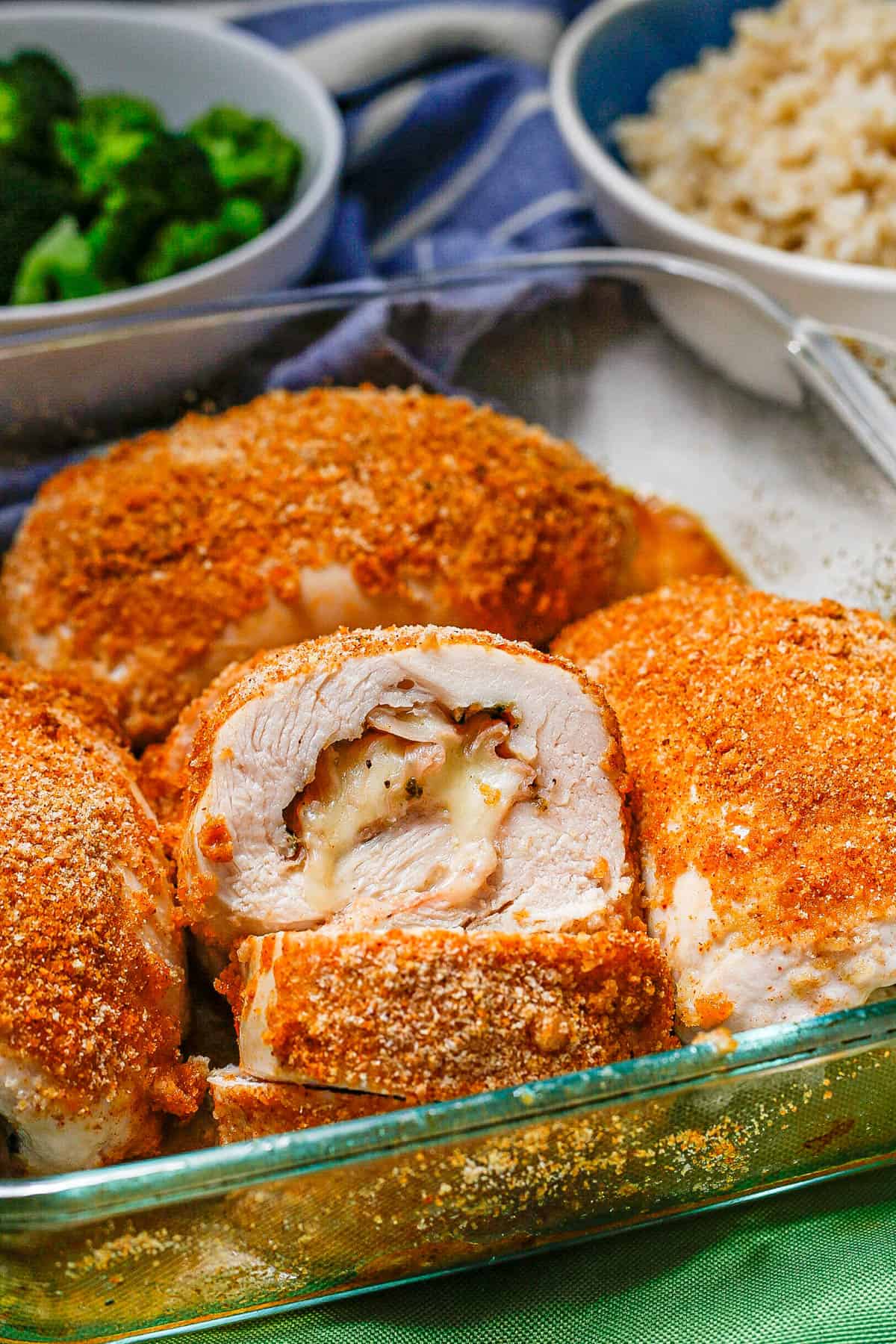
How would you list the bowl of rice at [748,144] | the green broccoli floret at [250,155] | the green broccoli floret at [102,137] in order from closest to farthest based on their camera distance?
1. the bowl of rice at [748,144]
2. the green broccoli floret at [102,137]
3. the green broccoli floret at [250,155]

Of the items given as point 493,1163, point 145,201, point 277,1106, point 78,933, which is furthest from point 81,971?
point 145,201

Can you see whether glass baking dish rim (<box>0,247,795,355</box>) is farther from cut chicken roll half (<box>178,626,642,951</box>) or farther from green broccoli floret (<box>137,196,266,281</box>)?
cut chicken roll half (<box>178,626,642,951</box>)

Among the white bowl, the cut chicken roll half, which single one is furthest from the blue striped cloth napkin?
the cut chicken roll half

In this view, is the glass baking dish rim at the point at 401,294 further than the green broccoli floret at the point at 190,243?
No

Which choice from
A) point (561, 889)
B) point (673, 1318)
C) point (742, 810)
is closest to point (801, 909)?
point (742, 810)

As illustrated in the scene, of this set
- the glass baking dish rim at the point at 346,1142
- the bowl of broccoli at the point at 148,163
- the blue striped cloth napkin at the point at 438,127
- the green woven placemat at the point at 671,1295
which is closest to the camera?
the glass baking dish rim at the point at 346,1142

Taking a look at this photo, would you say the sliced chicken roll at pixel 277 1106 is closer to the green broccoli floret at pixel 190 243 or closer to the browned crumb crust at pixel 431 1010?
the browned crumb crust at pixel 431 1010

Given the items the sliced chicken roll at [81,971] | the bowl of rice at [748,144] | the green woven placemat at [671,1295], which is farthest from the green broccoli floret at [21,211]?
the green woven placemat at [671,1295]
